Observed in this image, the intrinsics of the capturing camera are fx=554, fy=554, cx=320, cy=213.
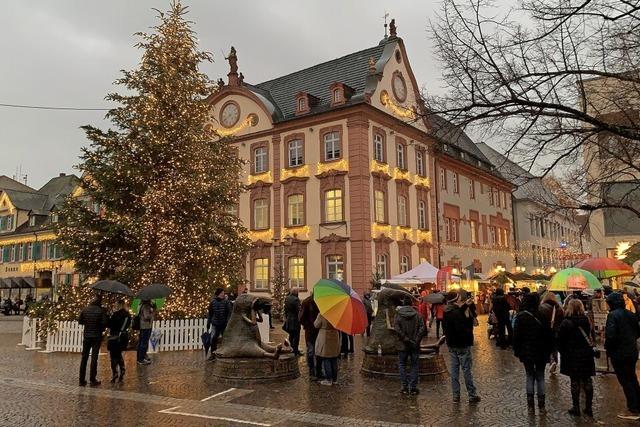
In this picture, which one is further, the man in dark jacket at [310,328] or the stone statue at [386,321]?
the man in dark jacket at [310,328]

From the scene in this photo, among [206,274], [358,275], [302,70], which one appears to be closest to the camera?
[206,274]

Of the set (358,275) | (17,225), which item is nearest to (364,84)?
(358,275)

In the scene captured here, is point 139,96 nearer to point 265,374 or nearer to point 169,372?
point 169,372

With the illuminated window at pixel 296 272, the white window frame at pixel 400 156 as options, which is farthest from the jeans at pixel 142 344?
the white window frame at pixel 400 156

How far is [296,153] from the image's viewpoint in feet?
103

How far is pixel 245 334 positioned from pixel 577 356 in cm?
624

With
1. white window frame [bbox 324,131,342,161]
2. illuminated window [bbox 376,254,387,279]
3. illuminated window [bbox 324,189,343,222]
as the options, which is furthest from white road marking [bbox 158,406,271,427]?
white window frame [bbox 324,131,342,161]

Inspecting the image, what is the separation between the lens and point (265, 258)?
1251 inches

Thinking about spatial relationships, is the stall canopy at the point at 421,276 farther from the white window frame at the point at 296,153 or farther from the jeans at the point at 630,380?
the jeans at the point at 630,380

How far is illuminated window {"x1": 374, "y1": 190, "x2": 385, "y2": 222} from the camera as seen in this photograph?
2966cm

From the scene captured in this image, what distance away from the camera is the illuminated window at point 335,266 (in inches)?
1130

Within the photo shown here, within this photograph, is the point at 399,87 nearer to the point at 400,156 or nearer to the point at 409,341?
the point at 400,156

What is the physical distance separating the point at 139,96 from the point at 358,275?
14.1m

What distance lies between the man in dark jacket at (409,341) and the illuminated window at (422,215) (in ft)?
79.1
